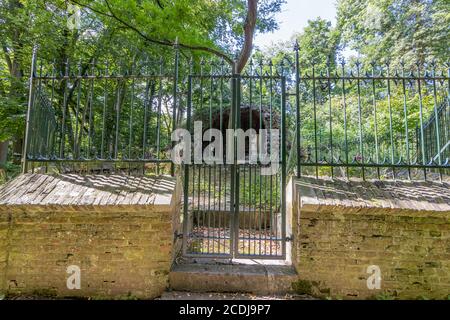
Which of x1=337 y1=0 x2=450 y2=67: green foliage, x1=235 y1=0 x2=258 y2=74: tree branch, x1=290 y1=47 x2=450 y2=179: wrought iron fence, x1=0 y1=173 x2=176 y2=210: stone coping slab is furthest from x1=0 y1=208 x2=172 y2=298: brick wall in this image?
x1=337 y1=0 x2=450 y2=67: green foliage

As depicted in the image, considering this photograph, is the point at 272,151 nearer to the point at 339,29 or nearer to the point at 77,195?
the point at 77,195

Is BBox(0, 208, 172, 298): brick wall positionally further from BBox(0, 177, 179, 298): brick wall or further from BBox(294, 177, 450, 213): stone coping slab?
BBox(294, 177, 450, 213): stone coping slab

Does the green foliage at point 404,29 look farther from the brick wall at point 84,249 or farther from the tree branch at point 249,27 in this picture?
the brick wall at point 84,249

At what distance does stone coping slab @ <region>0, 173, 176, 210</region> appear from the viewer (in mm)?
2941

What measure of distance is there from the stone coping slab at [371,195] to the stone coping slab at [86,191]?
169 centimetres

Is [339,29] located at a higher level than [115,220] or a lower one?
higher

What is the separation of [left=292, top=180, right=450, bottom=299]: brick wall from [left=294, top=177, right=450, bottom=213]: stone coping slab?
0.04 ft

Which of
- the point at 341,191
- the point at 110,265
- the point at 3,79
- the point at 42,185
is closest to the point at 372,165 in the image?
the point at 341,191

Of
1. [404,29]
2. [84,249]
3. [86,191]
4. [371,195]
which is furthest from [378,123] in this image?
[84,249]

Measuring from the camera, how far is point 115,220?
10.1 ft

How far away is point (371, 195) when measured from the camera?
123 inches
